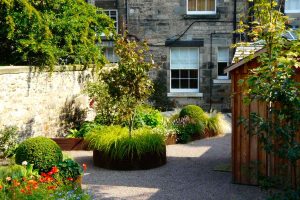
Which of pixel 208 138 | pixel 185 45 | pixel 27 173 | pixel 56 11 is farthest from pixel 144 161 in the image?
pixel 185 45

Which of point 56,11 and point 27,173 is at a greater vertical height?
point 56,11

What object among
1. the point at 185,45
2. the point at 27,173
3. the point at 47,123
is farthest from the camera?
the point at 185,45

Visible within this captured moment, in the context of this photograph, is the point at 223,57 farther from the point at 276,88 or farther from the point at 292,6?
the point at 276,88

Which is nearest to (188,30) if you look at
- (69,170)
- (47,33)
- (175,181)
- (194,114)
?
(194,114)

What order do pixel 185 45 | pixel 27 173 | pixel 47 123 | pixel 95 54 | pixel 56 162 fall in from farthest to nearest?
1. pixel 185 45
2. pixel 95 54
3. pixel 47 123
4. pixel 56 162
5. pixel 27 173

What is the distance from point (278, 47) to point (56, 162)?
467cm

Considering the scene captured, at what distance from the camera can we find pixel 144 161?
1141 cm

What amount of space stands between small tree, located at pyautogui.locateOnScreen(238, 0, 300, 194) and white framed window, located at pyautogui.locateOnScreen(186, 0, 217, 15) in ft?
43.8

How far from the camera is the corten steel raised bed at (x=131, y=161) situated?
11.3 m

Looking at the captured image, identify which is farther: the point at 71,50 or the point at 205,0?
the point at 205,0

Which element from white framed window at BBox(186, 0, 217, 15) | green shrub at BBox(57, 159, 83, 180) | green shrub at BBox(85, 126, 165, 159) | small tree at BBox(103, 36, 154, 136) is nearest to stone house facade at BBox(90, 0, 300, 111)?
white framed window at BBox(186, 0, 217, 15)

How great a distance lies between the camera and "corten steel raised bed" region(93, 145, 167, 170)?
1134 cm

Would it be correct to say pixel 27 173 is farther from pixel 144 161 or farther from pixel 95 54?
pixel 95 54

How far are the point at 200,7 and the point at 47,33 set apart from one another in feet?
29.6
